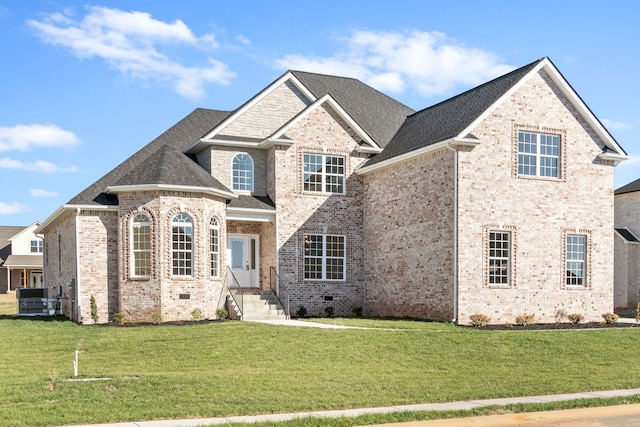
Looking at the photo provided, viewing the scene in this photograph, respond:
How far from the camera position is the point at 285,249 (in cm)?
2827

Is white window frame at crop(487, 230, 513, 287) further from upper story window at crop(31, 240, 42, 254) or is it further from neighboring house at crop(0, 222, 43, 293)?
upper story window at crop(31, 240, 42, 254)

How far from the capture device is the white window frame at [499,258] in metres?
24.5

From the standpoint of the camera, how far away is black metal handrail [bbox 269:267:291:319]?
2748 cm

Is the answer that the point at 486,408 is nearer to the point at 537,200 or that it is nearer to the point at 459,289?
the point at 459,289

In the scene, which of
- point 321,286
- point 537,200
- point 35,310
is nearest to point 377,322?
point 321,286

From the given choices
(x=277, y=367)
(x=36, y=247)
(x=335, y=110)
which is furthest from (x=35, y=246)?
(x=277, y=367)

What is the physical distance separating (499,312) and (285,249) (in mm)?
8364

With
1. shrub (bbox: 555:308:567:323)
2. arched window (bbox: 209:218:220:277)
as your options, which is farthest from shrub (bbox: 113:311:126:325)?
shrub (bbox: 555:308:567:323)

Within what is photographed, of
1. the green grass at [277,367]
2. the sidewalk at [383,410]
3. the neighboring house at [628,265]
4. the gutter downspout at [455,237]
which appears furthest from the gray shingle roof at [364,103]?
the sidewalk at [383,410]

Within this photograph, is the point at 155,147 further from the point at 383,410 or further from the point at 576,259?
the point at 383,410

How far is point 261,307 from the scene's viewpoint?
2628cm

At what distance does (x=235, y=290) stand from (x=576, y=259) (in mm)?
12387

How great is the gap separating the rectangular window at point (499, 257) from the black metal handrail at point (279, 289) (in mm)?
7375

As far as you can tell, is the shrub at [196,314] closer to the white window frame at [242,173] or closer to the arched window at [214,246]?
the arched window at [214,246]
